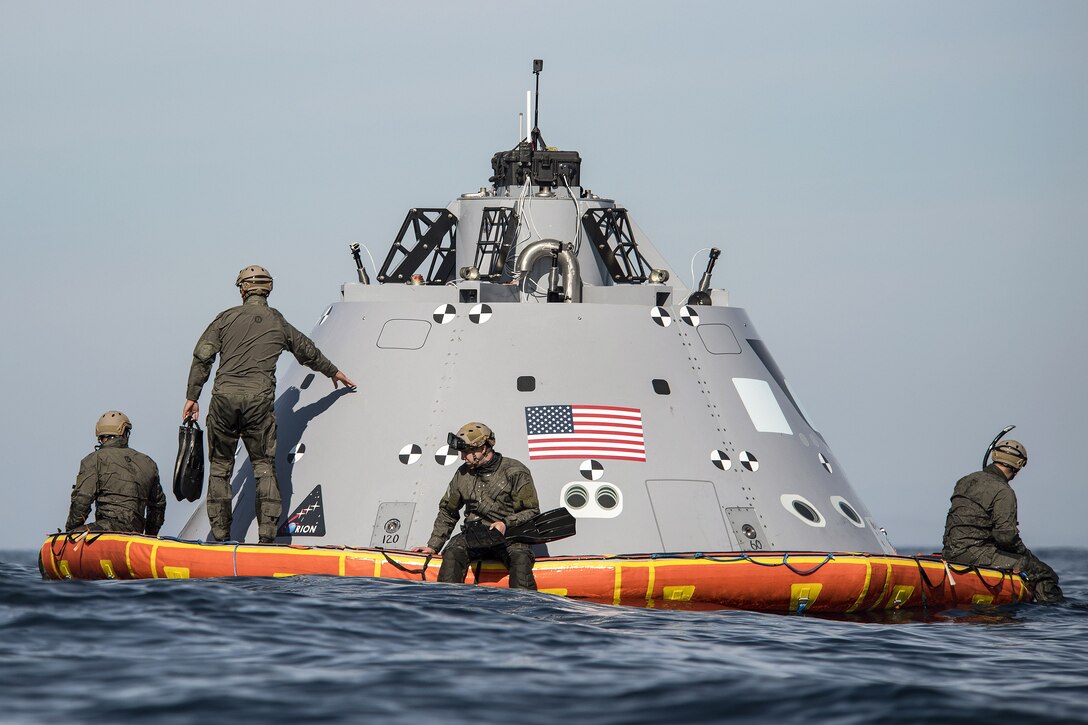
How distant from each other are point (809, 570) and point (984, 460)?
292 cm

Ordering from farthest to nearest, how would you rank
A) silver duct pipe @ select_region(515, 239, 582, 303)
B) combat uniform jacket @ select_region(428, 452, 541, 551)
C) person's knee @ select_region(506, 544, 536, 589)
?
silver duct pipe @ select_region(515, 239, 582, 303)
combat uniform jacket @ select_region(428, 452, 541, 551)
person's knee @ select_region(506, 544, 536, 589)

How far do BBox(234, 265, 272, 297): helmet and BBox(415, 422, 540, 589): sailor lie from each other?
2.66 metres

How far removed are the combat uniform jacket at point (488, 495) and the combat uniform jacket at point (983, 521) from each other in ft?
13.4

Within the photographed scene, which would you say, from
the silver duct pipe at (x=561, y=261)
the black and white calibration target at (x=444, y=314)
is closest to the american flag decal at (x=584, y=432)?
the black and white calibration target at (x=444, y=314)

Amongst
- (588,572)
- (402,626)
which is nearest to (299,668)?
(402,626)

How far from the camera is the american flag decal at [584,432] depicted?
42.3 ft

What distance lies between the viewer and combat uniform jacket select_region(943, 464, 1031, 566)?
1316 centimetres

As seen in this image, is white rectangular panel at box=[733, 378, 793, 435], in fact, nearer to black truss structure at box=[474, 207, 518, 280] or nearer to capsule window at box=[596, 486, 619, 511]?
capsule window at box=[596, 486, 619, 511]

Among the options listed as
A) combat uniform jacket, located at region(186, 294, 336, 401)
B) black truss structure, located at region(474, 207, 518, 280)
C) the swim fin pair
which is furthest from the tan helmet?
black truss structure, located at region(474, 207, 518, 280)

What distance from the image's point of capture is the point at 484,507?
38.2ft

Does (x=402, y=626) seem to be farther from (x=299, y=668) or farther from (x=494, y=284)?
(x=494, y=284)

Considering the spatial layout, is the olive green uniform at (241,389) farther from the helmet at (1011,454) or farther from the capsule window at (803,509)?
the helmet at (1011,454)

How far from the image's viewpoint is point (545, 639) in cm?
905

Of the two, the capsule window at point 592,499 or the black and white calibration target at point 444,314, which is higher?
the black and white calibration target at point 444,314
